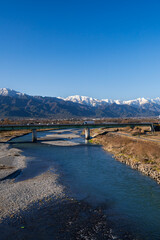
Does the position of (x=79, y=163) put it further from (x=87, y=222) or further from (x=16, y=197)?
(x=87, y=222)

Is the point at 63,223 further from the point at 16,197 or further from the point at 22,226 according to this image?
the point at 16,197

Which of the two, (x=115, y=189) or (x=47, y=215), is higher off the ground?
(x=47, y=215)

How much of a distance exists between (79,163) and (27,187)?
Result: 1934 cm

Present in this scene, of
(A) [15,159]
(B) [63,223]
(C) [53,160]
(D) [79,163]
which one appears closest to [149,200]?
(B) [63,223]

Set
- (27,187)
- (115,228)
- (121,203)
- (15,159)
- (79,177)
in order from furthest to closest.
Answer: (15,159) < (79,177) < (27,187) < (121,203) < (115,228)

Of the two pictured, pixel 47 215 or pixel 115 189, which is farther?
pixel 115 189

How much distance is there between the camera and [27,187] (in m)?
31.7

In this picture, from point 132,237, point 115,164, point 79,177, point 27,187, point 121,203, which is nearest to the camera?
point 132,237

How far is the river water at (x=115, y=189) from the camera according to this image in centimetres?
2225

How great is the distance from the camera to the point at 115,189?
1240 inches

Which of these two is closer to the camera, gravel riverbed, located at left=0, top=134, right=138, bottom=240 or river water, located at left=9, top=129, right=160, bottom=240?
gravel riverbed, located at left=0, top=134, right=138, bottom=240

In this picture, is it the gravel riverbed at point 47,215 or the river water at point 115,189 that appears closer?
the gravel riverbed at point 47,215

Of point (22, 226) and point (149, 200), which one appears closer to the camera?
point (22, 226)

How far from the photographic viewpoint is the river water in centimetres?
2225
